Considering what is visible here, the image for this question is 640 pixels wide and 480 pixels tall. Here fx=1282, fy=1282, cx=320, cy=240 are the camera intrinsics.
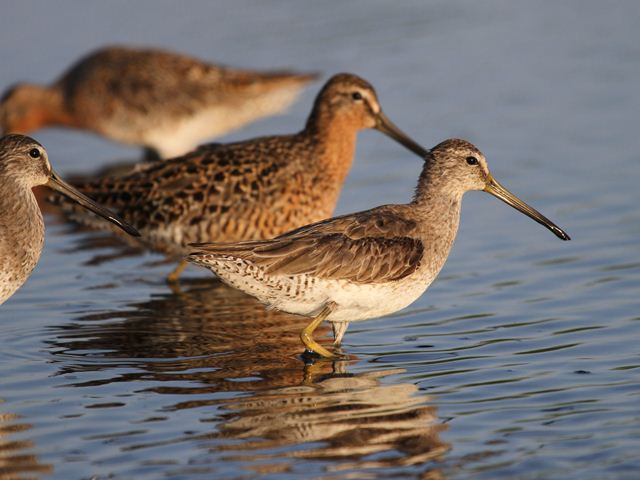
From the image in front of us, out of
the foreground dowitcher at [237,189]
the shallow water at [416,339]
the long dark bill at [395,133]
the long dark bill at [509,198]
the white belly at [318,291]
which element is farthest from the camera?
the long dark bill at [395,133]

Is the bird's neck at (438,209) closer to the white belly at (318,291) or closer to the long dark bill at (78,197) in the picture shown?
the white belly at (318,291)

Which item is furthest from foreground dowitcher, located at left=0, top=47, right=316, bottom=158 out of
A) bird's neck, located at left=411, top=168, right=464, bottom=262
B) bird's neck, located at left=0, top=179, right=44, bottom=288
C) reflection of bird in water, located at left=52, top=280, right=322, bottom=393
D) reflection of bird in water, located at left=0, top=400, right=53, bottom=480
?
reflection of bird in water, located at left=0, top=400, right=53, bottom=480

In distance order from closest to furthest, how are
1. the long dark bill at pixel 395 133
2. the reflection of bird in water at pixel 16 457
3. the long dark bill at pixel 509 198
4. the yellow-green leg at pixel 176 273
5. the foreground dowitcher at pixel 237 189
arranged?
the reflection of bird in water at pixel 16 457, the long dark bill at pixel 509 198, the foreground dowitcher at pixel 237 189, the yellow-green leg at pixel 176 273, the long dark bill at pixel 395 133

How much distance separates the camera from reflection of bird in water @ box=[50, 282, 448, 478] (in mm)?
6000

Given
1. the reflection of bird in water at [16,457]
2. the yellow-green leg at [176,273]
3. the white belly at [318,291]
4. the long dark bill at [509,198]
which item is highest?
the long dark bill at [509,198]

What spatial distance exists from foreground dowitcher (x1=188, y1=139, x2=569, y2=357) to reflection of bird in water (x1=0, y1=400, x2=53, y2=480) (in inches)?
54.9

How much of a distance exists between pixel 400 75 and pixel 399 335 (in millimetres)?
7020

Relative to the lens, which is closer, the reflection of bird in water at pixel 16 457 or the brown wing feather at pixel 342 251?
the reflection of bird in water at pixel 16 457

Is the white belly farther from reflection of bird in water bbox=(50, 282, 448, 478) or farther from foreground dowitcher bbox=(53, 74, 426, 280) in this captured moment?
foreground dowitcher bbox=(53, 74, 426, 280)

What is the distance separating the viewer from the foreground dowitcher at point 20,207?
7.34m

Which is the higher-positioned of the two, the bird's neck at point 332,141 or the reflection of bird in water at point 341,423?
Result: the bird's neck at point 332,141

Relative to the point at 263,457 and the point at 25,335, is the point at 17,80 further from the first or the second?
the point at 263,457

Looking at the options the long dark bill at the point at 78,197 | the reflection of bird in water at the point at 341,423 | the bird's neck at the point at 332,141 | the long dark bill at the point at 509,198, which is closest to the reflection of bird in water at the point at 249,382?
the reflection of bird in water at the point at 341,423

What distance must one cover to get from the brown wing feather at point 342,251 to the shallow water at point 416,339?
1.78 ft
